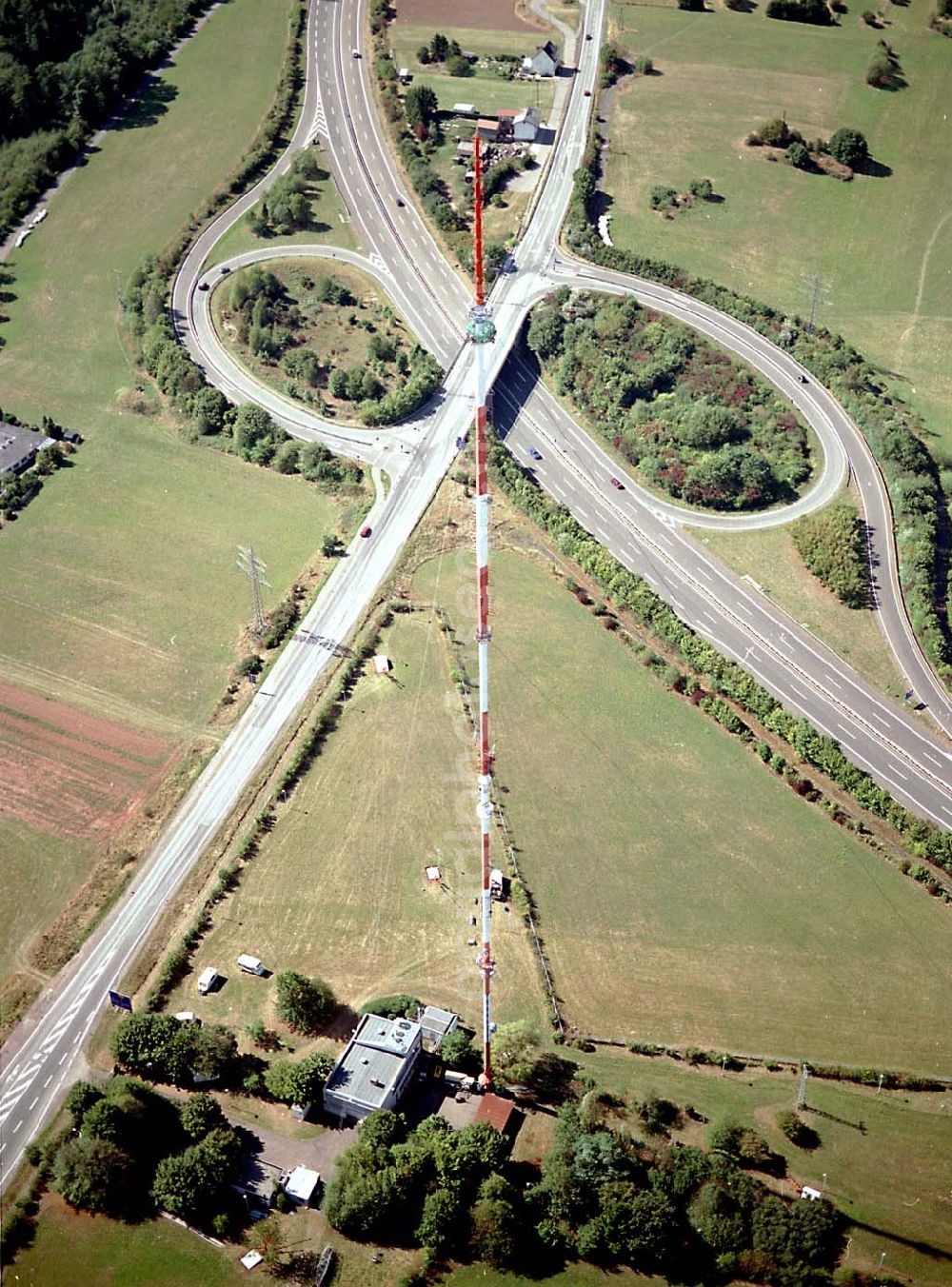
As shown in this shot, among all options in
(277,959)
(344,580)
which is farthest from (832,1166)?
(344,580)

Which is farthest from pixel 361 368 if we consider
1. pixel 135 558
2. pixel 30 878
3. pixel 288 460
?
pixel 30 878

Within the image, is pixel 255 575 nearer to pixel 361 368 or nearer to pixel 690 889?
pixel 361 368

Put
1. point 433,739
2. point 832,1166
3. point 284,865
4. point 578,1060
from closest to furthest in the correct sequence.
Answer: point 832,1166 < point 578,1060 < point 284,865 < point 433,739

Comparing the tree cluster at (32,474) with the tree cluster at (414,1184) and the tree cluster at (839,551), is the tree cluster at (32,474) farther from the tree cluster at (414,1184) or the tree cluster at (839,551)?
the tree cluster at (414,1184)

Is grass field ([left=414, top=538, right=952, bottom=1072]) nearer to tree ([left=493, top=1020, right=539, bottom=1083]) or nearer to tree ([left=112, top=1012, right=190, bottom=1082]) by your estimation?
tree ([left=493, top=1020, right=539, bottom=1083])

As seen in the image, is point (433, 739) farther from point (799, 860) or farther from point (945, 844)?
point (945, 844)
